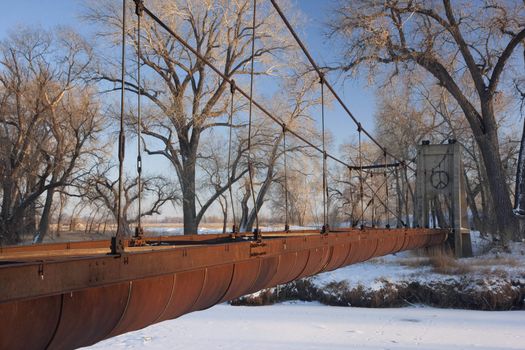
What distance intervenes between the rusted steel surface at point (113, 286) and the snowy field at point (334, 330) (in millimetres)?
8570

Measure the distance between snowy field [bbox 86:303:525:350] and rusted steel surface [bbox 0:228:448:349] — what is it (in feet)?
28.1

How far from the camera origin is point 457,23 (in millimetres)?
17078

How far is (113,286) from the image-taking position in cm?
269

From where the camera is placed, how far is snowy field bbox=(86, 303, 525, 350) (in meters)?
12.6

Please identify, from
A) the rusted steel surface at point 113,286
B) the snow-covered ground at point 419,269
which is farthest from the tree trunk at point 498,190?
the rusted steel surface at point 113,286

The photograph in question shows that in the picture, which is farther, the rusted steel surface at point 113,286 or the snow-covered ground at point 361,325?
the snow-covered ground at point 361,325

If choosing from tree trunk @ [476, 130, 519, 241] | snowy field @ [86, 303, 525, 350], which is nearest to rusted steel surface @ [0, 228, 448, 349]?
snowy field @ [86, 303, 525, 350]

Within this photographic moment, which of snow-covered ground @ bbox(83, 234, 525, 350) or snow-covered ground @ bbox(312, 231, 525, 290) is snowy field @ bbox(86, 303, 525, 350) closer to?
snow-covered ground @ bbox(83, 234, 525, 350)

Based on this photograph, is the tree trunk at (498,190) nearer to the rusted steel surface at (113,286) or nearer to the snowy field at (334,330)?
the snowy field at (334,330)

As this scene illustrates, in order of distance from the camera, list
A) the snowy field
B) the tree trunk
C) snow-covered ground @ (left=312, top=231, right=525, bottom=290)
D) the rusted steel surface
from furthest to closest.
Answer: the tree trunk < snow-covered ground @ (left=312, top=231, right=525, bottom=290) < the snowy field < the rusted steel surface

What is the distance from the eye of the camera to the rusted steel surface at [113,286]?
7.16ft

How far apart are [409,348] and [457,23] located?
10.3 m

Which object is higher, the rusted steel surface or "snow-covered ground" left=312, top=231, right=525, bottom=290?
the rusted steel surface

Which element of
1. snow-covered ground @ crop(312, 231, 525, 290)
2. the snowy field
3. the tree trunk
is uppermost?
the tree trunk
